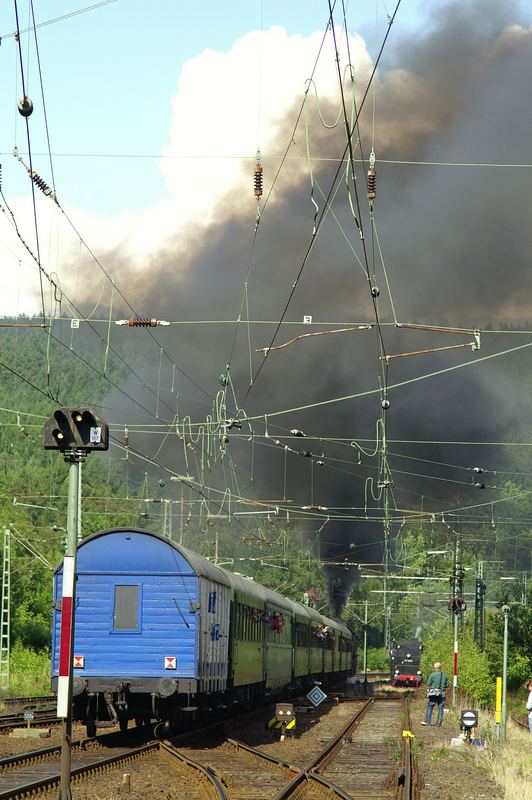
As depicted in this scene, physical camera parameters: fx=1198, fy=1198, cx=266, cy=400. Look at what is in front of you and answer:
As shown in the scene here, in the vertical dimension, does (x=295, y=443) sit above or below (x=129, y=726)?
above

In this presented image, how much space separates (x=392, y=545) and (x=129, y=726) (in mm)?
72728

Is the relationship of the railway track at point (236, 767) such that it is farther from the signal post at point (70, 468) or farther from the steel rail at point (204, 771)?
the signal post at point (70, 468)

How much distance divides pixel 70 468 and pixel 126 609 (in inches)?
422

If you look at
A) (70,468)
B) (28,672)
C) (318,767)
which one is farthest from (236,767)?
(28,672)

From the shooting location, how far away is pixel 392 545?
330 feet

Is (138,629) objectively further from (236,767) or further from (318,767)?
(318,767)

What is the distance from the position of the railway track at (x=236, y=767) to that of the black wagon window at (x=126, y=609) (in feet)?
7.42

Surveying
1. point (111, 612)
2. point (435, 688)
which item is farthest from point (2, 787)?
point (435, 688)

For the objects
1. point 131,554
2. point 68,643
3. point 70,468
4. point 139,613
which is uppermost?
point 70,468

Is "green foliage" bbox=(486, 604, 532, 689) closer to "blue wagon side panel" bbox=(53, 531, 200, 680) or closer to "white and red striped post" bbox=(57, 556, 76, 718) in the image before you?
"blue wagon side panel" bbox=(53, 531, 200, 680)

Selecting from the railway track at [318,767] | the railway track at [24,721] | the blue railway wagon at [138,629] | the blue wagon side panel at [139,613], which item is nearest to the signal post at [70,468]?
the railway track at [318,767]

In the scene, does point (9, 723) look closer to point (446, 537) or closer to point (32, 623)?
point (32, 623)

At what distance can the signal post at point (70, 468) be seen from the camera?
13031 mm

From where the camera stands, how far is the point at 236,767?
20.4 m
